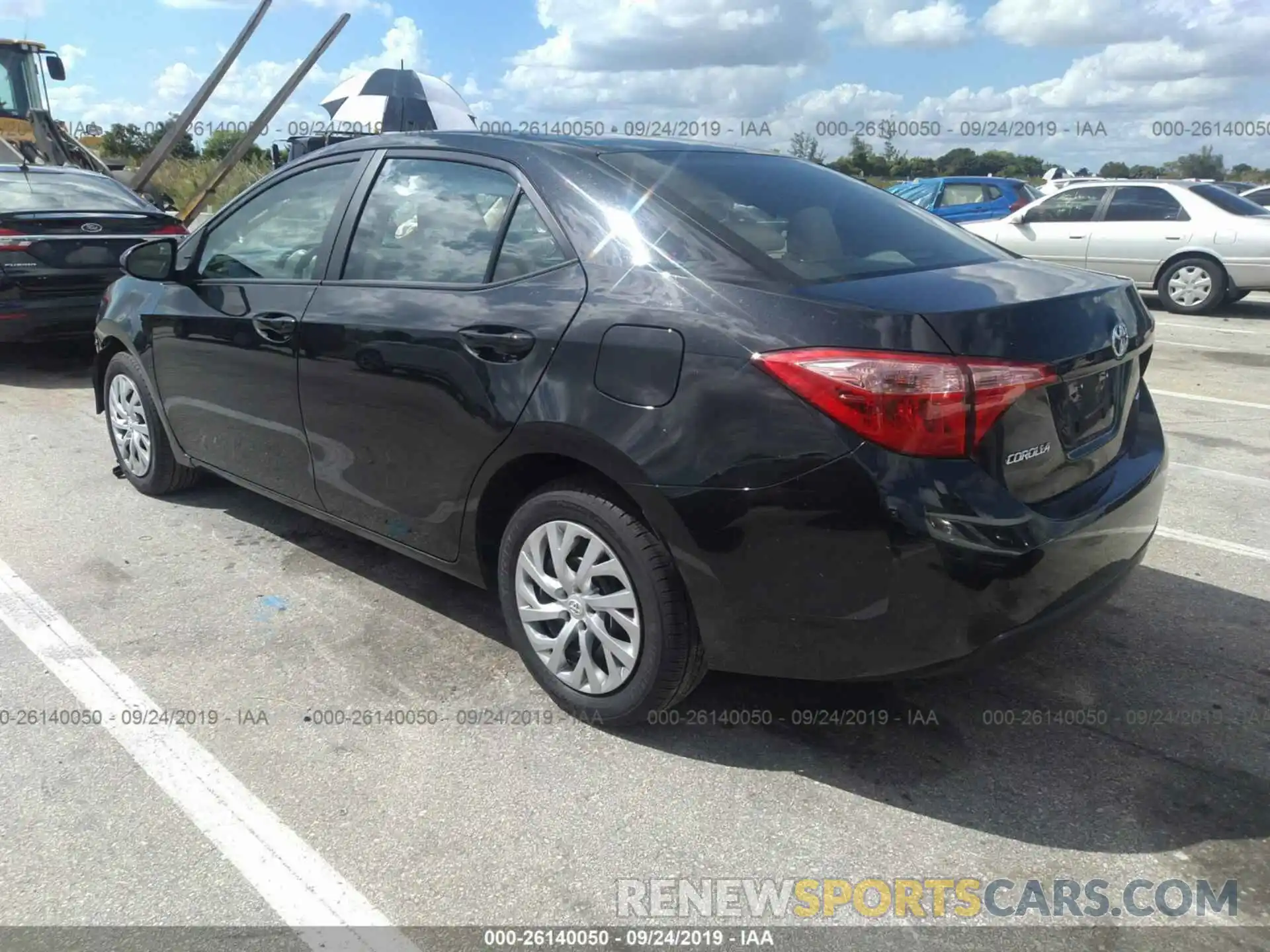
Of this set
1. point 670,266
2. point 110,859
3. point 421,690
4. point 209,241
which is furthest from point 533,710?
point 209,241

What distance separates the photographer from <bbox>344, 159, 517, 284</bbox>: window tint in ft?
10.7

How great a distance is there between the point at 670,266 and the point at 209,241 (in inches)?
100.0

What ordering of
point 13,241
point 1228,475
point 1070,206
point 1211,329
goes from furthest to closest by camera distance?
point 1070,206, point 1211,329, point 13,241, point 1228,475

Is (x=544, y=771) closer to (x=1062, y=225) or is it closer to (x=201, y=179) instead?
(x=1062, y=225)

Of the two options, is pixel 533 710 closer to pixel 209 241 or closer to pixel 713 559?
pixel 713 559

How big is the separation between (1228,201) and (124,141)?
3697 centimetres

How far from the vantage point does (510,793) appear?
2799 mm

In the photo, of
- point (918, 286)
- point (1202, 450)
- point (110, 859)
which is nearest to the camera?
point (110, 859)

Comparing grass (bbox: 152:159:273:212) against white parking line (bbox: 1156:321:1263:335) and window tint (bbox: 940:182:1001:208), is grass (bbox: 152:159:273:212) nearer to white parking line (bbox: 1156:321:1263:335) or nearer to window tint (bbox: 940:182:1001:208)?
window tint (bbox: 940:182:1001:208)

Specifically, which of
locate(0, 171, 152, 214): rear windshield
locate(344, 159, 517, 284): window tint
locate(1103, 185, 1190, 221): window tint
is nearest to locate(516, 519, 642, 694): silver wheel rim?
locate(344, 159, 517, 284): window tint

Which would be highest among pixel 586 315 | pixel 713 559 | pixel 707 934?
pixel 586 315

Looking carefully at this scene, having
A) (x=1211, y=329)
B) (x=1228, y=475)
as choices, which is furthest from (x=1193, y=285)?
(x=1228, y=475)

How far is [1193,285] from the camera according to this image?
1198cm

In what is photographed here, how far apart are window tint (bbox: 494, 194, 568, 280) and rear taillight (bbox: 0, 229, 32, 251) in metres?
5.92
